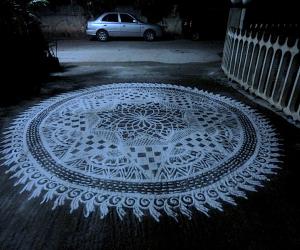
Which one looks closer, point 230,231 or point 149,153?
point 230,231

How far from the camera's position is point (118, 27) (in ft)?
40.6

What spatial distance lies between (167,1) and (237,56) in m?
11.3

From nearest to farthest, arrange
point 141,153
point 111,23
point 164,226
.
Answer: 1. point 164,226
2. point 141,153
3. point 111,23

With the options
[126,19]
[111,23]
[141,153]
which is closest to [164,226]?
[141,153]

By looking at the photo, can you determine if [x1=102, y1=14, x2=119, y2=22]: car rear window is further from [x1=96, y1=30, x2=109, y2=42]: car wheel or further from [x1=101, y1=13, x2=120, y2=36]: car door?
[x1=96, y1=30, x2=109, y2=42]: car wheel

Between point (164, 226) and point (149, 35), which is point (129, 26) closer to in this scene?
point (149, 35)

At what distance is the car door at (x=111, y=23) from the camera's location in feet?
40.5

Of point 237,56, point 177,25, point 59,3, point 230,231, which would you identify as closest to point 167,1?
point 177,25

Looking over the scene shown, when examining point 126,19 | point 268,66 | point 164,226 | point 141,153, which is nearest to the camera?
point 164,226

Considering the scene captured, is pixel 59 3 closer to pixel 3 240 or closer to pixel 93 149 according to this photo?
pixel 93 149

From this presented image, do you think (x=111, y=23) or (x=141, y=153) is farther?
(x=111, y=23)

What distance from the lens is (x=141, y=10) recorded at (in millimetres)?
15086

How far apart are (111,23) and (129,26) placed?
100 centimetres

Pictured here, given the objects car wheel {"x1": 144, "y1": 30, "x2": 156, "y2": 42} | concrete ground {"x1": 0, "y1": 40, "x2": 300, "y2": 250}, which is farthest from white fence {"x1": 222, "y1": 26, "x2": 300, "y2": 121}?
car wheel {"x1": 144, "y1": 30, "x2": 156, "y2": 42}
